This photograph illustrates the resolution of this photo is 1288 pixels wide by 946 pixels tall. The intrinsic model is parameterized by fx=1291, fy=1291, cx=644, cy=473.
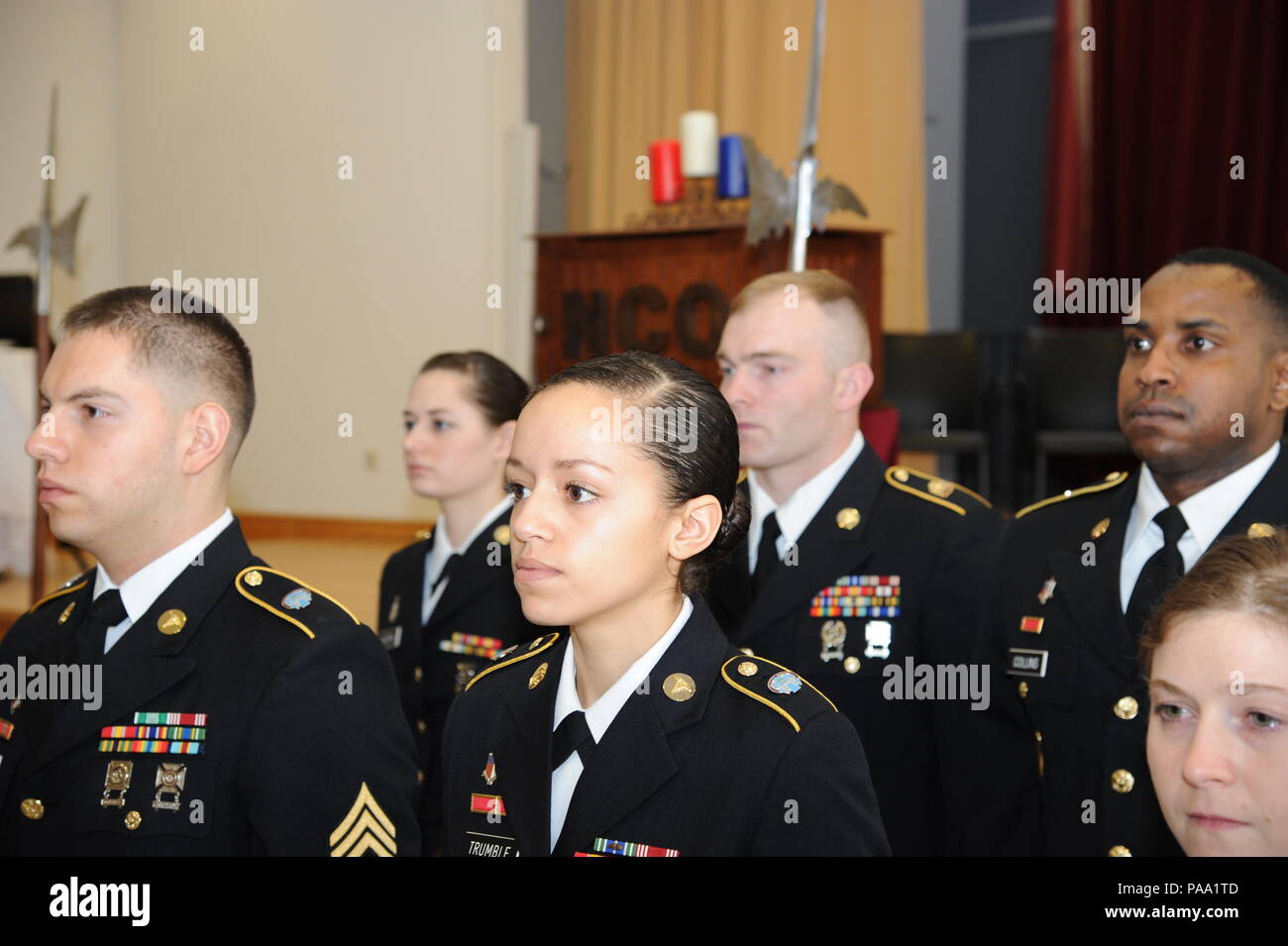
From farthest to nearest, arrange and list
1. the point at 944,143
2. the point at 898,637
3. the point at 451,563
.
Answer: the point at 944,143
the point at 451,563
the point at 898,637

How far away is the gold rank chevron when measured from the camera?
4.79ft

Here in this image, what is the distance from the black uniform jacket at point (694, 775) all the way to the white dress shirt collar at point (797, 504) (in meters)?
0.85

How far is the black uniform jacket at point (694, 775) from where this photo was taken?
1.30 m

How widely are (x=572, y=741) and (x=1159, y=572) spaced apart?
1.00 meters

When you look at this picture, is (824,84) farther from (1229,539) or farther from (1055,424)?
(1229,539)

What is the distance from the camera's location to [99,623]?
1644mm

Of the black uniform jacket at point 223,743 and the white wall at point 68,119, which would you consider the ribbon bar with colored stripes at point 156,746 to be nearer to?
the black uniform jacket at point 223,743

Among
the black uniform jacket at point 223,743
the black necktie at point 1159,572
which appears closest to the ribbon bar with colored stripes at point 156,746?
the black uniform jacket at point 223,743

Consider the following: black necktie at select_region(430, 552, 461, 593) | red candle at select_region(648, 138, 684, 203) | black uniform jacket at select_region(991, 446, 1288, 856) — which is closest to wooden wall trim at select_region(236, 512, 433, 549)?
red candle at select_region(648, 138, 684, 203)

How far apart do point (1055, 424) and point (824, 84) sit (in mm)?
2503

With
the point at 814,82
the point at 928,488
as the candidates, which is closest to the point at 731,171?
the point at 814,82

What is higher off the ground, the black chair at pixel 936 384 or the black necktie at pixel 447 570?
the black chair at pixel 936 384

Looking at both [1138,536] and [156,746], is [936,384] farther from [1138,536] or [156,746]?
[156,746]

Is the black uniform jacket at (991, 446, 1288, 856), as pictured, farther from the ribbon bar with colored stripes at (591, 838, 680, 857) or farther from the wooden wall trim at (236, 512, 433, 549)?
the wooden wall trim at (236, 512, 433, 549)
